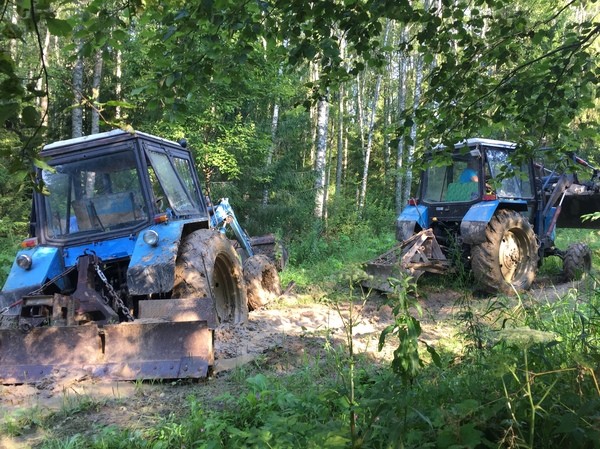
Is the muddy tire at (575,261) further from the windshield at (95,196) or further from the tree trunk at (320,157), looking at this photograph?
the windshield at (95,196)

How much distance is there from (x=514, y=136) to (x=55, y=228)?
4.57 meters

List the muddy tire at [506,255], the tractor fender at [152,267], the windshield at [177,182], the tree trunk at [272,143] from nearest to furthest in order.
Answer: the tractor fender at [152,267], the windshield at [177,182], the muddy tire at [506,255], the tree trunk at [272,143]

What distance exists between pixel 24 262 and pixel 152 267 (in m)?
1.44

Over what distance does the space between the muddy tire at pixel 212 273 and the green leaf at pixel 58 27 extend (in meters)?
3.45

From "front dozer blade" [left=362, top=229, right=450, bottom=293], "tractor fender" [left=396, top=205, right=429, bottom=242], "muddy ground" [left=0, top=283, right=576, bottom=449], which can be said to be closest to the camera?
"muddy ground" [left=0, top=283, right=576, bottom=449]

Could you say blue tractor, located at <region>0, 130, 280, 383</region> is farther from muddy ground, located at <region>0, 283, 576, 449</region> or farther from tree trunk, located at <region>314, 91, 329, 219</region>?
tree trunk, located at <region>314, 91, 329, 219</region>

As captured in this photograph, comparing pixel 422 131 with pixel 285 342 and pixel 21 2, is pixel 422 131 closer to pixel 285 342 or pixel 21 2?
pixel 285 342

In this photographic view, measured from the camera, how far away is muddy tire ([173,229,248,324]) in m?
4.85

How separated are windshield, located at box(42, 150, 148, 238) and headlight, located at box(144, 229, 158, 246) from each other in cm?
39

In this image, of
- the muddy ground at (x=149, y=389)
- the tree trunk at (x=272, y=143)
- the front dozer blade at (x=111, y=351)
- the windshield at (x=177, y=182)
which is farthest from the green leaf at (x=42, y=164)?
the tree trunk at (x=272, y=143)

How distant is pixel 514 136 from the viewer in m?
3.89

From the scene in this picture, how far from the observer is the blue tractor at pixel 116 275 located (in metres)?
4.11

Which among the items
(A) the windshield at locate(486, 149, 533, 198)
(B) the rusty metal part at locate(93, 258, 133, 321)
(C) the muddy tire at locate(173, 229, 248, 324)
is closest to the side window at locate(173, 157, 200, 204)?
(C) the muddy tire at locate(173, 229, 248, 324)

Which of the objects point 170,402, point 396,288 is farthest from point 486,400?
point 170,402
